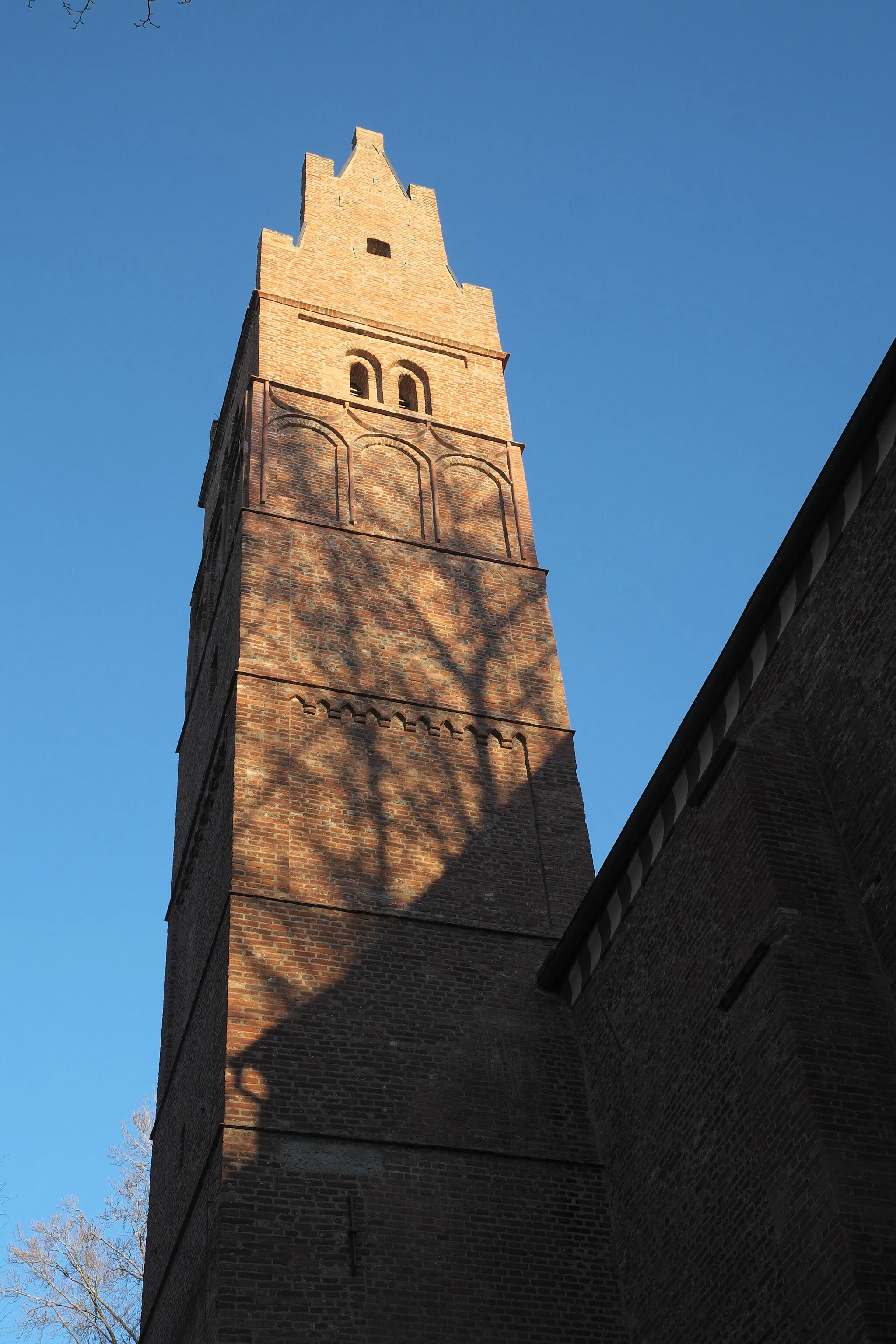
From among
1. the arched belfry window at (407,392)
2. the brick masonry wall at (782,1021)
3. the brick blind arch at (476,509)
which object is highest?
the arched belfry window at (407,392)

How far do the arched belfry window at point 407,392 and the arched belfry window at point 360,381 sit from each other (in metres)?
0.48

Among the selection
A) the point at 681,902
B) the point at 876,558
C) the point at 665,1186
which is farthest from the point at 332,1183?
the point at 876,558

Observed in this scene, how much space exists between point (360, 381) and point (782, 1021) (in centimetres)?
1440

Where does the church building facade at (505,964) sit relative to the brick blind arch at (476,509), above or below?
below

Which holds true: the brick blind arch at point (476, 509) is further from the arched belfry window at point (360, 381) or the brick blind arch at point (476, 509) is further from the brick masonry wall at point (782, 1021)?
the brick masonry wall at point (782, 1021)

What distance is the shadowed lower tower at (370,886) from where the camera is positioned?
1188 cm

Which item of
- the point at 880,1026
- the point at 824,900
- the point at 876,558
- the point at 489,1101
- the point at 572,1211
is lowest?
the point at 572,1211

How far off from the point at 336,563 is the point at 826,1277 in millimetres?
10917

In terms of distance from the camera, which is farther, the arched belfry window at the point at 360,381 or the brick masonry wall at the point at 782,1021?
the arched belfry window at the point at 360,381

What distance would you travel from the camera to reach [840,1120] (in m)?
9.38

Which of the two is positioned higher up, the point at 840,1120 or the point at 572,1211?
the point at 840,1120

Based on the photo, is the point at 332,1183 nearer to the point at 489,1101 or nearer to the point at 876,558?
the point at 489,1101

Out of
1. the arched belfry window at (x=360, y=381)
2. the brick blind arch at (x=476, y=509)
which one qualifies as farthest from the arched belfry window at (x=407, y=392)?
the brick blind arch at (x=476, y=509)

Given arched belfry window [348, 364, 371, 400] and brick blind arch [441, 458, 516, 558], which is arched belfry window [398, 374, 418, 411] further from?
brick blind arch [441, 458, 516, 558]
